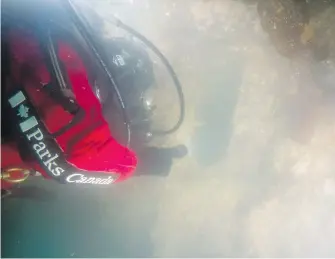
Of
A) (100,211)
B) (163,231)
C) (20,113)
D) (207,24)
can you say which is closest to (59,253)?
(100,211)

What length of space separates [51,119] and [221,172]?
4.54 feet

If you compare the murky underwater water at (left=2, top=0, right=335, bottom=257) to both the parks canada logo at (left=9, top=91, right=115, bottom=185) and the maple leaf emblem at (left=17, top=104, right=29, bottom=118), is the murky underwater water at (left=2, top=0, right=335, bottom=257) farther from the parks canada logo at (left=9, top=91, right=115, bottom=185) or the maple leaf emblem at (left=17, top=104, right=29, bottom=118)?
the maple leaf emblem at (left=17, top=104, right=29, bottom=118)

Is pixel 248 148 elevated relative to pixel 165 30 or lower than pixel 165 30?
lower

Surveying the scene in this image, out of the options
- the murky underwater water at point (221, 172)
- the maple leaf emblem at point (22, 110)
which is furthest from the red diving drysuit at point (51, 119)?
the murky underwater water at point (221, 172)

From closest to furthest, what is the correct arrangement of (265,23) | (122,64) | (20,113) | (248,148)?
(20,113) < (122,64) < (265,23) < (248,148)

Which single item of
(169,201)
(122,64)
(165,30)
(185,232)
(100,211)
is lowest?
(185,232)

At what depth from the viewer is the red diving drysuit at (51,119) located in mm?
1360

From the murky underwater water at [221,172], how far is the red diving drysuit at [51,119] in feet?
3.04

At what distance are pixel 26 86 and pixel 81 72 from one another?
0.20 metres

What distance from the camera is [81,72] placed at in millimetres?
1462

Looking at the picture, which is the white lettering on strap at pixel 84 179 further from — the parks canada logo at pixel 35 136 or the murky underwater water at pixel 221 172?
the murky underwater water at pixel 221 172

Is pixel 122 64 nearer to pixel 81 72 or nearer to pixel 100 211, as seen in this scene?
pixel 81 72

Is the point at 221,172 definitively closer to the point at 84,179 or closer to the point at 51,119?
the point at 84,179

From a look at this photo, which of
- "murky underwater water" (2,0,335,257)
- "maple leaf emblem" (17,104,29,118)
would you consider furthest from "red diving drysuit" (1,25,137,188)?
"murky underwater water" (2,0,335,257)
